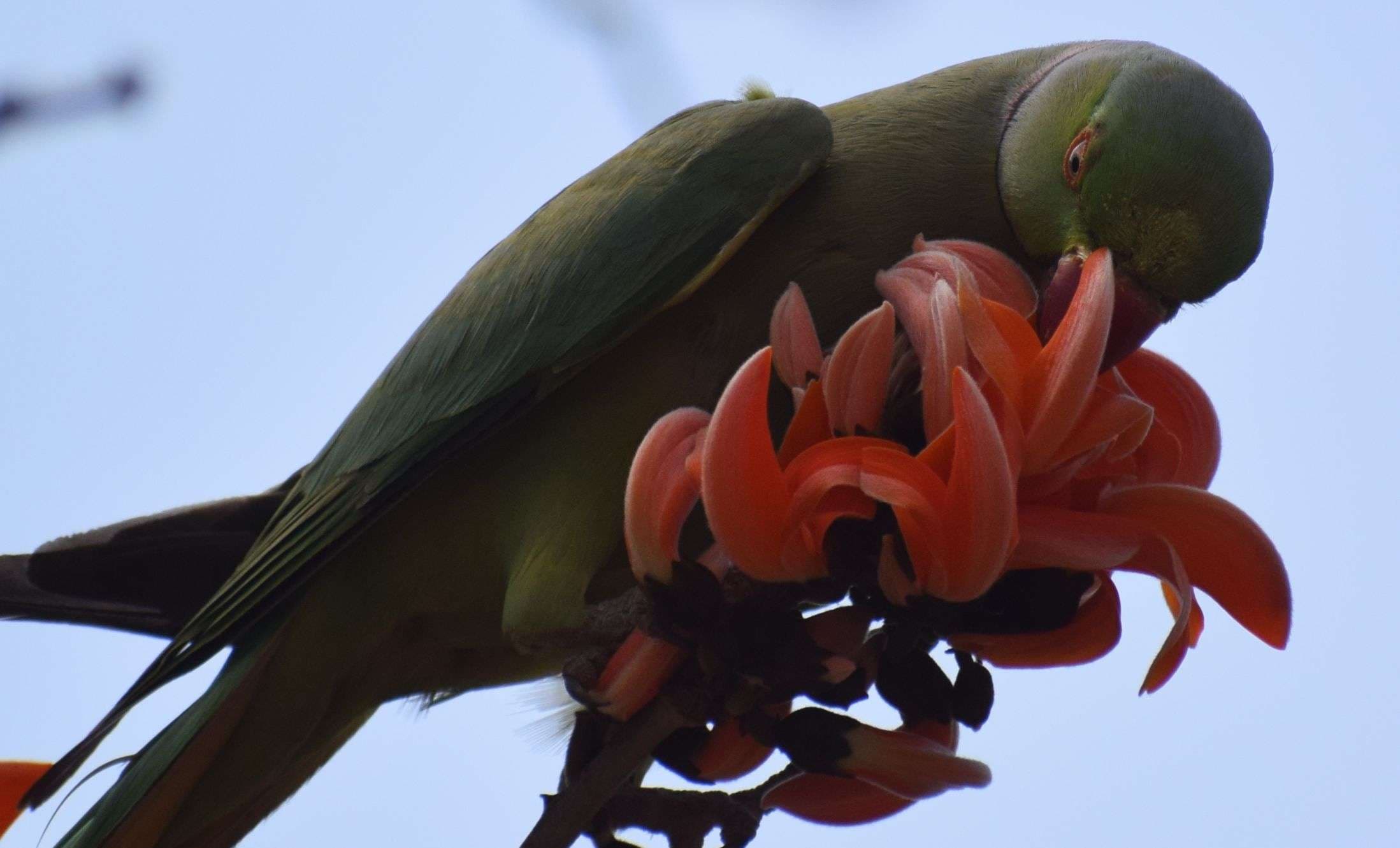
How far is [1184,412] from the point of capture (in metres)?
2.46

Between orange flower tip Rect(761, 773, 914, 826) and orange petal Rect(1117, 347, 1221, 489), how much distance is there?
706 mm

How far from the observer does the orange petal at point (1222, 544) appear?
7.06 feet

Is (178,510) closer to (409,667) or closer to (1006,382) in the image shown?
(409,667)

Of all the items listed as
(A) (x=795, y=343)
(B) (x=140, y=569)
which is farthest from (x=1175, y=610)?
(B) (x=140, y=569)

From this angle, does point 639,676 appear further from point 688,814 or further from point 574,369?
point 574,369

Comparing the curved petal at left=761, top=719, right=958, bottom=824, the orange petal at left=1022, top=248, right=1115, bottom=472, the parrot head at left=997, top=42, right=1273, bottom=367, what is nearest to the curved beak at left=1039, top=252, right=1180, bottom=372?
the parrot head at left=997, top=42, right=1273, bottom=367

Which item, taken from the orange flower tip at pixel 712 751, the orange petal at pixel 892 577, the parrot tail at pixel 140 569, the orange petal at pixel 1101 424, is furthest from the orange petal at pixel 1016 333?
the parrot tail at pixel 140 569

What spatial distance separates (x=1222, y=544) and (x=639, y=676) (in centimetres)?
93

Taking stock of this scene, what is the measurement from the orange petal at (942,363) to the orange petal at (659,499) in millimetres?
367

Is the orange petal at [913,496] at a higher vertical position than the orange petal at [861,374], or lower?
lower

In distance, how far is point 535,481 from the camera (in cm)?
299

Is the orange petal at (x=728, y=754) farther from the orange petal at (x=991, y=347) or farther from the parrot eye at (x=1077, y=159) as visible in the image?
the parrot eye at (x=1077, y=159)

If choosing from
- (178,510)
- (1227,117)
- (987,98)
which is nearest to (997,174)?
(987,98)

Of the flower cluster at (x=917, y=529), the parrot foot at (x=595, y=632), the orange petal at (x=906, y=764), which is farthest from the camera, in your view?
the parrot foot at (x=595, y=632)
